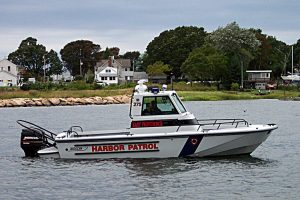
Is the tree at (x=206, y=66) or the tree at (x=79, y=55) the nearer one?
the tree at (x=206, y=66)

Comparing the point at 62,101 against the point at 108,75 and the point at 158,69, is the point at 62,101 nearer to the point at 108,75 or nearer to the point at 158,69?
the point at 158,69

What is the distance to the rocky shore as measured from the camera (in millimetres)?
93375

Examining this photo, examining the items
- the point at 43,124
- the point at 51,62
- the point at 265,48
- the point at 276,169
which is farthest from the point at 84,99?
the point at 51,62

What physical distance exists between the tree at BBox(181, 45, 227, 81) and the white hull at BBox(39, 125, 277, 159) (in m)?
92.3

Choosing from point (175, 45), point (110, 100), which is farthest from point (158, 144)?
point (175, 45)

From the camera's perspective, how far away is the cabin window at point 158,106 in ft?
93.6

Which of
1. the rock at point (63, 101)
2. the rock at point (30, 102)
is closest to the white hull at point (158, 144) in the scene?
the rock at point (30, 102)

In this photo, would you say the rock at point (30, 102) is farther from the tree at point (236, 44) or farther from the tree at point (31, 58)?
the tree at point (31, 58)

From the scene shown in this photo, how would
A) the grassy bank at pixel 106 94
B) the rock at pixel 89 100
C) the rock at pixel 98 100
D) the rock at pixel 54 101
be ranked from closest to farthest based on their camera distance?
the rock at pixel 54 101, the rock at pixel 98 100, the rock at pixel 89 100, the grassy bank at pixel 106 94

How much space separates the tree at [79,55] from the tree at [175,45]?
1127 inches

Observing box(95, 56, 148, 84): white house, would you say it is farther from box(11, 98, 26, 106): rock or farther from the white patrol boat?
the white patrol boat

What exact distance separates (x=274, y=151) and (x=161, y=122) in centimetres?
782

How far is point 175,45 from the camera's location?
150125 mm

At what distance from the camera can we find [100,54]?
189625 millimetres
